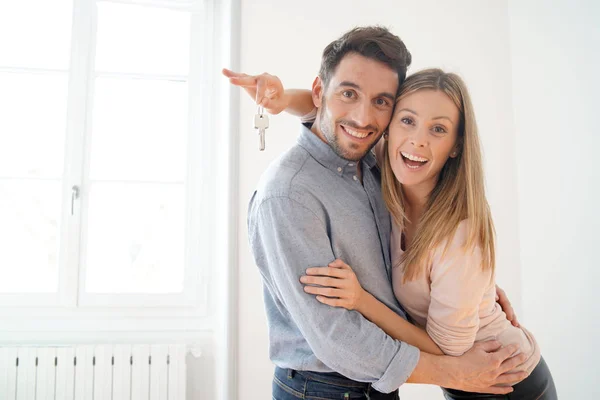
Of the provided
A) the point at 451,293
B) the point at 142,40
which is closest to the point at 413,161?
the point at 451,293

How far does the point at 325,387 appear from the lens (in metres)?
1.19

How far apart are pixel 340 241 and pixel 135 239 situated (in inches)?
65.5

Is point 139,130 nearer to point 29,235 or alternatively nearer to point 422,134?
point 29,235

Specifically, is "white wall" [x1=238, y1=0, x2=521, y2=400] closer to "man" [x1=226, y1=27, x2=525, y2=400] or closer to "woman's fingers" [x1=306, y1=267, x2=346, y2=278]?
"man" [x1=226, y1=27, x2=525, y2=400]

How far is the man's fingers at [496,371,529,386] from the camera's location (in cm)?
122

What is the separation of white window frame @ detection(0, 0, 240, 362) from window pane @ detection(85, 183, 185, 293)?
63 millimetres

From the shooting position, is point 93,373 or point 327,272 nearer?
point 327,272

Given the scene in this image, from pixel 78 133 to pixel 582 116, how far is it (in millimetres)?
2338

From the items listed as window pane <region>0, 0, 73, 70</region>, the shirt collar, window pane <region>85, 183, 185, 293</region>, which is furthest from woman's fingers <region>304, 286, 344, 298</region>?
window pane <region>0, 0, 73, 70</region>

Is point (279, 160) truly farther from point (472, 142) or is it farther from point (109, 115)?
point (109, 115)

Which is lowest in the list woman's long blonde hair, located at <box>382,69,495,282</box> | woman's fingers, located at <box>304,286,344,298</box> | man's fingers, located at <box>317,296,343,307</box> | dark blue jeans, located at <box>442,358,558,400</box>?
dark blue jeans, located at <box>442,358,558,400</box>

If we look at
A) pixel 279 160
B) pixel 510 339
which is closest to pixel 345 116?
pixel 279 160

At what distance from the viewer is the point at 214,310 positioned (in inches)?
99.3

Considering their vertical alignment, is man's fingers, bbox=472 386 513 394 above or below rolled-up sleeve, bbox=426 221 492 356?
below
